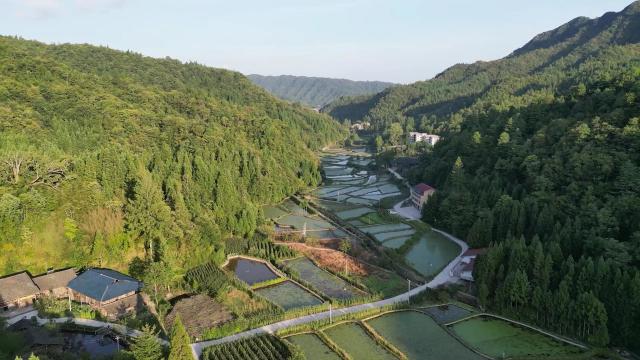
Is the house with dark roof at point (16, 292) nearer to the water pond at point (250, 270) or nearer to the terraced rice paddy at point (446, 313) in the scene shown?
the water pond at point (250, 270)

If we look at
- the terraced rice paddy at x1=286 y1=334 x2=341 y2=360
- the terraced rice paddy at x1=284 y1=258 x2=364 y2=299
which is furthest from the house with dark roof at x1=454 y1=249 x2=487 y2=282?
the terraced rice paddy at x1=286 y1=334 x2=341 y2=360

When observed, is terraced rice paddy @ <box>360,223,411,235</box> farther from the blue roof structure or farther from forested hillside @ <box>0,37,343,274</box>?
the blue roof structure

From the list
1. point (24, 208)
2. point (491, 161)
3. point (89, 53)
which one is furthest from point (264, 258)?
point (89, 53)

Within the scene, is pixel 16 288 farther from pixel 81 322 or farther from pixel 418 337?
pixel 418 337

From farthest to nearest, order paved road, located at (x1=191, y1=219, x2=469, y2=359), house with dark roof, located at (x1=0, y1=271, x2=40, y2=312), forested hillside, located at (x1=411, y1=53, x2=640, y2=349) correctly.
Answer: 1. house with dark roof, located at (x1=0, y1=271, x2=40, y2=312)
2. forested hillside, located at (x1=411, y1=53, x2=640, y2=349)
3. paved road, located at (x1=191, y1=219, x2=469, y2=359)

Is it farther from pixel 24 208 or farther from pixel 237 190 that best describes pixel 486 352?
pixel 237 190
